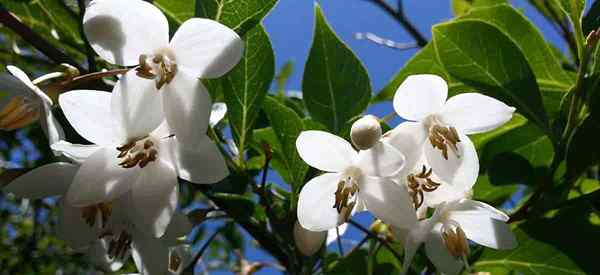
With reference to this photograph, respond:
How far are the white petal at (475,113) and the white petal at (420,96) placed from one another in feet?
0.06

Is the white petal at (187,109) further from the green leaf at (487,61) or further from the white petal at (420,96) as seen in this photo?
the green leaf at (487,61)

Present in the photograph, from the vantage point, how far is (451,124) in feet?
2.80

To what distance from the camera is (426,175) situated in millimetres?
822

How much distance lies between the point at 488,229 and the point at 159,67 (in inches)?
19.1

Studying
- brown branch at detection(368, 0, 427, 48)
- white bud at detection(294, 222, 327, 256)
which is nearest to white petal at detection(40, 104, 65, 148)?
white bud at detection(294, 222, 327, 256)

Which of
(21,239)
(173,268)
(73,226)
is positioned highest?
(73,226)

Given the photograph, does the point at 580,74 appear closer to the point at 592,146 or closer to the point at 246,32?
the point at 592,146

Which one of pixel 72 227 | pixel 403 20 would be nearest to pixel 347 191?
pixel 72 227

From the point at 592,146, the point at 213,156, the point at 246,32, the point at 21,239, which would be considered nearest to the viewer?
the point at 213,156

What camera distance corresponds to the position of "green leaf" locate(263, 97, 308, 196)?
2.95ft

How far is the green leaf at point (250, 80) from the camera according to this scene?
89 centimetres

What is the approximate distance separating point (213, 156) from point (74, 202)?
0.58ft

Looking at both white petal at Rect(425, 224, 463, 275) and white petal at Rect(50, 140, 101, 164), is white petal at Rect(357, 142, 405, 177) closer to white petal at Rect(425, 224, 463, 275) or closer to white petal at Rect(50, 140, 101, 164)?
white petal at Rect(425, 224, 463, 275)

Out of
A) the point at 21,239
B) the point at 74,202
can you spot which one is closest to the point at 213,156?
the point at 74,202
